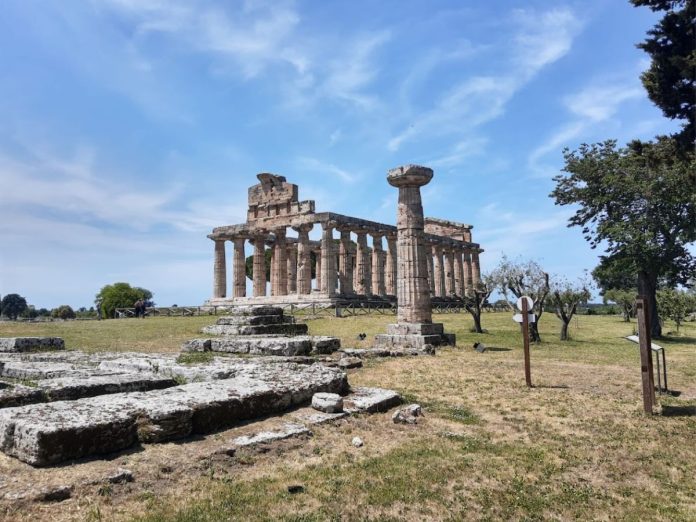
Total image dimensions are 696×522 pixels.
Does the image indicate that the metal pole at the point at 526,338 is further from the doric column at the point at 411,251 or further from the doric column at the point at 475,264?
the doric column at the point at 475,264

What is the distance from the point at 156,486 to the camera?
470 centimetres

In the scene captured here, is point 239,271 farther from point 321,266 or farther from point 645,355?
point 645,355

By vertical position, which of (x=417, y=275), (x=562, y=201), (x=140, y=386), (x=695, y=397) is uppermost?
(x=562, y=201)

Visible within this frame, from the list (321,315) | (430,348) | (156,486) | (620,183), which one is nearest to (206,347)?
(430,348)

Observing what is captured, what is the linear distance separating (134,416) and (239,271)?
4407 centimetres

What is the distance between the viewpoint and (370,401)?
25.6ft

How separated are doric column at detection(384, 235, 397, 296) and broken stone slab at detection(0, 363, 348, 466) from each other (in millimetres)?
41131

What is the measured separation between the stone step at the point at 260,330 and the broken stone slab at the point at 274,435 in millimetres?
11442

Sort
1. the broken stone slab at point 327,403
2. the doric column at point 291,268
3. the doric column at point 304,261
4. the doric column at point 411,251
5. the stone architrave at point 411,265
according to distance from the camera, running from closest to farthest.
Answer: the broken stone slab at point 327,403, the stone architrave at point 411,265, the doric column at point 411,251, the doric column at point 304,261, the doric column at point 291,268

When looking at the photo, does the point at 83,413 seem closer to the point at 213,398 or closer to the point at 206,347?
the point at 213,398

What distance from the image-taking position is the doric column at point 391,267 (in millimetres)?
49125

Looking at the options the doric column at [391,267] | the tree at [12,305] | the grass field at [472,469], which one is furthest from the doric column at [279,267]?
the tree at [12,305]

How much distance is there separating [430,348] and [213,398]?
11.4 metres

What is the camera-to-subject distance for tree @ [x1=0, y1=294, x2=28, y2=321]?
92.3m
